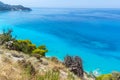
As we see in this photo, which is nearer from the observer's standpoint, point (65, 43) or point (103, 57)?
point (103, 57)

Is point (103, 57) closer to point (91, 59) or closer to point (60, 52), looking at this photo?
point (91, 59)

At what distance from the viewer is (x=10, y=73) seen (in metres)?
7.39

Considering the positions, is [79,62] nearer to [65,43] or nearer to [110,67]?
[110,67]

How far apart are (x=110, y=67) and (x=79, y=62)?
33602 mm

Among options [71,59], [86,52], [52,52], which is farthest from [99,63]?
[71,59]

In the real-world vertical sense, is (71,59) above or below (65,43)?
below

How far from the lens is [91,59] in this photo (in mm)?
56562

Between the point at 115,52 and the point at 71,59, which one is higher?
the point at 115,52

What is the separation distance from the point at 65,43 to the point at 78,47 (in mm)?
5854

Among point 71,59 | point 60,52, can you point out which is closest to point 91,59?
point 60,52

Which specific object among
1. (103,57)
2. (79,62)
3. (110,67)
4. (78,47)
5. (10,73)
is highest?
(78,47)

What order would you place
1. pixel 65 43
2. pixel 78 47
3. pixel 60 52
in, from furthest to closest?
1. pixel 65 43
2. pixel 78 47
3. pixel 60 52

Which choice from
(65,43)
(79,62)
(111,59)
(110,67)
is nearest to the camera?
(79,62)

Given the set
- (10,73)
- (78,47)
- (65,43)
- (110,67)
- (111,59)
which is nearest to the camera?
(10,73)
